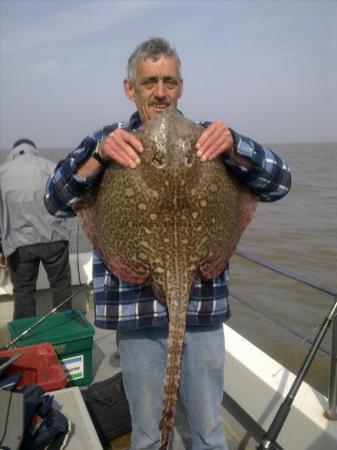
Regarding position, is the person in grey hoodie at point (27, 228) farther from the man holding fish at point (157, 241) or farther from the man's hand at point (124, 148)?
the man's hand at point (124, 148)

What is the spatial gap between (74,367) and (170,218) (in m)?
2.97

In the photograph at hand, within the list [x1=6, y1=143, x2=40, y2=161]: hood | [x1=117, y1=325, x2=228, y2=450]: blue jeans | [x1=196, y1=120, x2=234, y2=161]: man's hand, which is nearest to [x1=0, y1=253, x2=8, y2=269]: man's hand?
[x1=6, y1=143, x2=40, y2=161]: hood

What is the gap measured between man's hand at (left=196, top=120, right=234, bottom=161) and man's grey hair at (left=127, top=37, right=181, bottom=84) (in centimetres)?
46

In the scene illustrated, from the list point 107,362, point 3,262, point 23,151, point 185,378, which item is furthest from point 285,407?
point 23,151

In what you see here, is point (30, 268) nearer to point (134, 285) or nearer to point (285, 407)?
point (134, 285)

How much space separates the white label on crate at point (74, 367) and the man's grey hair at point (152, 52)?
296 centimetres

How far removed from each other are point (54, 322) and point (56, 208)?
2644 millimetres

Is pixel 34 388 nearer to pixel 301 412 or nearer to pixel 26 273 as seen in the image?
pixel 301 412

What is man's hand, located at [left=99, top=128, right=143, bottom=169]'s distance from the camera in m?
1.74

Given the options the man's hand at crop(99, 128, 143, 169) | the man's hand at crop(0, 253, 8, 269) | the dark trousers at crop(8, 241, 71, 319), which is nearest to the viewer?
the man's hand at crop(99, 128, 143, 169)

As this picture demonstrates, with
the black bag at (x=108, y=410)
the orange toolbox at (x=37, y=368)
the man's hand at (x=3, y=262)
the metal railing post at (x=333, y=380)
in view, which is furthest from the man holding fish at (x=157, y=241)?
the man's hand at (x=3, y=262)

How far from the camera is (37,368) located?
3.62 metres

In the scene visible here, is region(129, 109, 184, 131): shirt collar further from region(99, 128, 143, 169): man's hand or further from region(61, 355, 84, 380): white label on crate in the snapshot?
region(61, 355, 84, 380): white label on crate

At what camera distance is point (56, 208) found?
6.98 ft
